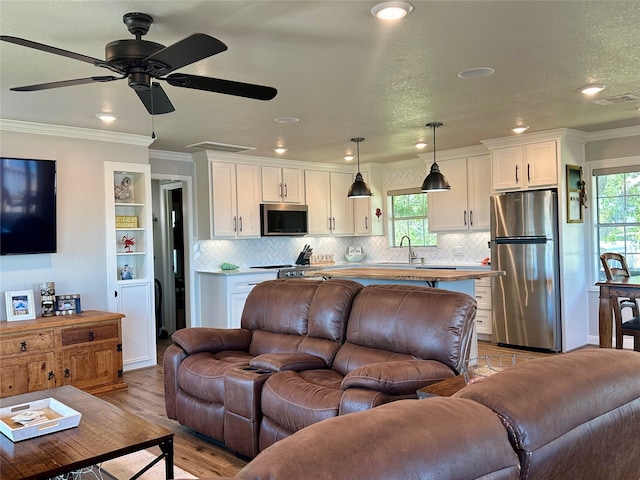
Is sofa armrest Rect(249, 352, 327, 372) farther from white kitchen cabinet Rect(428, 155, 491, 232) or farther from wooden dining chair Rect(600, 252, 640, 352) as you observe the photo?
white kitchen cabinet Rect(428, 155, 491, 232)

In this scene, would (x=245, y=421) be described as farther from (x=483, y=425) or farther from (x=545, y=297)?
(x=545, y=297)

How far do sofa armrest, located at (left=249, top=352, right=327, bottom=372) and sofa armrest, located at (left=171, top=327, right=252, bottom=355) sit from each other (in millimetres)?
636

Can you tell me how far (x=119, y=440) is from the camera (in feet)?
8.03

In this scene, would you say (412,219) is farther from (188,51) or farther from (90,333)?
(188,51)

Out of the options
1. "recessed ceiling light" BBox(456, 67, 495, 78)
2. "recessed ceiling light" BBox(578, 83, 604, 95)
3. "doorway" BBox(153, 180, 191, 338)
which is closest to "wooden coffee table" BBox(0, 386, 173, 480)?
"recessed ceiling light" BBox(456, 67, 495, 78)

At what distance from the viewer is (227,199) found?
684 cm

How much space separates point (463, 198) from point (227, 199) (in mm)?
3178

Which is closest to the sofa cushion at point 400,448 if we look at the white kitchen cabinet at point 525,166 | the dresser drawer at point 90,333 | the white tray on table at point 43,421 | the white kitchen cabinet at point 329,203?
the white tray on table at point 43,421

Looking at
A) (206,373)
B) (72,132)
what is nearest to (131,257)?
(72,132)

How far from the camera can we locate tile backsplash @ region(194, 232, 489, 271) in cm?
711

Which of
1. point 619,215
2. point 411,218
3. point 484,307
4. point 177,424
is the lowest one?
point 177,424

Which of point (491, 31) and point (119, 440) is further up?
point (491, 31)

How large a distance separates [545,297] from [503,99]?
2611 mm

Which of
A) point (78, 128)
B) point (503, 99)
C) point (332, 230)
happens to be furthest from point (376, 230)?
point (78, 128)
